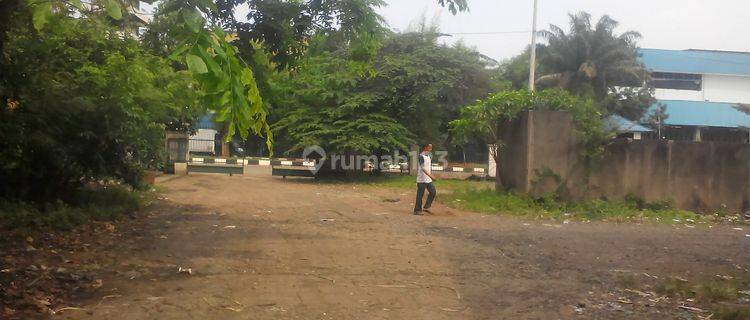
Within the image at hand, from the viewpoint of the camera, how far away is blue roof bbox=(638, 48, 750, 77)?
44.9 m

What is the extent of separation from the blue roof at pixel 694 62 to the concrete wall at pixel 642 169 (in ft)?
104

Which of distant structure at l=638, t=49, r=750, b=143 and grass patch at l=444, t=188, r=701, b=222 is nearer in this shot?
grass patch at l=444, t=188, r=701, b=222

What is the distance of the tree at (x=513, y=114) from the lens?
587 inches

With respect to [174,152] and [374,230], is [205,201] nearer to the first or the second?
[374,230]

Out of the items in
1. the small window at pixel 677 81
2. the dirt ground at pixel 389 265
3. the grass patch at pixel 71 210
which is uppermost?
the small window at pixel 677 81

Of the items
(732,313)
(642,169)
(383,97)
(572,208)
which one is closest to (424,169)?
(572,208)

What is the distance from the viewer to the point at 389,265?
787cm

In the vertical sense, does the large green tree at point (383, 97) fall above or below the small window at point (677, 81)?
below

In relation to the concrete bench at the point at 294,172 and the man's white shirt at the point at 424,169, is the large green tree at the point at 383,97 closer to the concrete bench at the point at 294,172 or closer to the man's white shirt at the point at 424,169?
the concrete bench at the point at 294,172

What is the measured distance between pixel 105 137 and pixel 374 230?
456cm

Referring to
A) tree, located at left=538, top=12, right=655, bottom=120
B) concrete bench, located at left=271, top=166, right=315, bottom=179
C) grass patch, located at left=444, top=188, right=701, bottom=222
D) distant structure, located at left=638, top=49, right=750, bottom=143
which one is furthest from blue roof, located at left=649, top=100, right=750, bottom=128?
grass patch, located at left=444, top=188, right=701, bottom=222

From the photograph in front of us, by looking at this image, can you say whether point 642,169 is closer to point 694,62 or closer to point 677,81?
point 694,62

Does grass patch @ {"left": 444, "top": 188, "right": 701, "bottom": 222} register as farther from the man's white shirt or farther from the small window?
the small window

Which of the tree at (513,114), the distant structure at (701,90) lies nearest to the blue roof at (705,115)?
the distant structure at (701,90)
